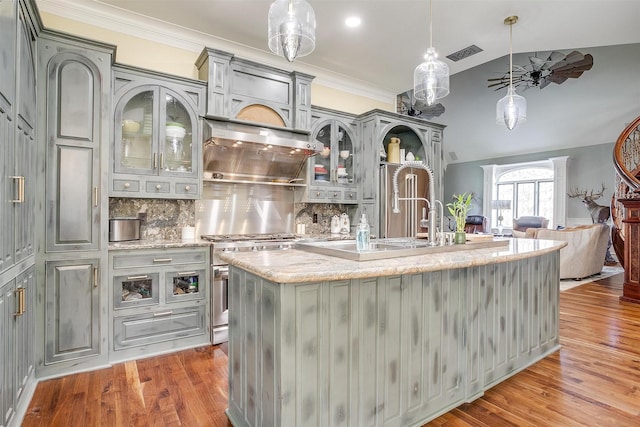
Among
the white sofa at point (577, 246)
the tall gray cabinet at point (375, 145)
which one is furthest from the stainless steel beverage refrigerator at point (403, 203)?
the white sofa at point (577, 246)

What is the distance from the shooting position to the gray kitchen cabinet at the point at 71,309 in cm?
246

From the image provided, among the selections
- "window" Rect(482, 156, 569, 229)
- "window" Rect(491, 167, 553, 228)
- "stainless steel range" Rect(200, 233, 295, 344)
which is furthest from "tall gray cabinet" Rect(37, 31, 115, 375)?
"window" Rect(491, 167, 553, 228)

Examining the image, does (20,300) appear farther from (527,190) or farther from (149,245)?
(527,190)

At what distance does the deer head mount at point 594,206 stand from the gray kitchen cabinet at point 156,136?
29.6ft

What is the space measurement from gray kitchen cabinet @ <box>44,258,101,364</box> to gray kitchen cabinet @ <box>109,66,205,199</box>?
2.28 ft

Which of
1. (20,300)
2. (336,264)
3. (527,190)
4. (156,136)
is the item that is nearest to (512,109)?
(336,264)

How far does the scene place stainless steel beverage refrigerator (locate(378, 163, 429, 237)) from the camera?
4418 mm

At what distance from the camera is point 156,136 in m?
3.13

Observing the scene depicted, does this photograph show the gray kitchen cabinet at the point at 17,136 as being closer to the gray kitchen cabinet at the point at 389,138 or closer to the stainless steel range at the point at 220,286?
the stainless steel range at the point at 220,286

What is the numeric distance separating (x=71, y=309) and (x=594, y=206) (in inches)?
398

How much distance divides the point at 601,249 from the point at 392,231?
4138 millimetres

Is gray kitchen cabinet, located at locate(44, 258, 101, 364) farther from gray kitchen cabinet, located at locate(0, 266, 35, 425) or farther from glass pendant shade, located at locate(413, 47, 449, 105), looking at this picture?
glass pendant shade, located at locate(413, 47, 449, 105)

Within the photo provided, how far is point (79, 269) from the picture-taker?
2.56m

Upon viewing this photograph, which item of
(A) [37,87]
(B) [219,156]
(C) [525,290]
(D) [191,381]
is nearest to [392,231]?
(C) [525,290]
